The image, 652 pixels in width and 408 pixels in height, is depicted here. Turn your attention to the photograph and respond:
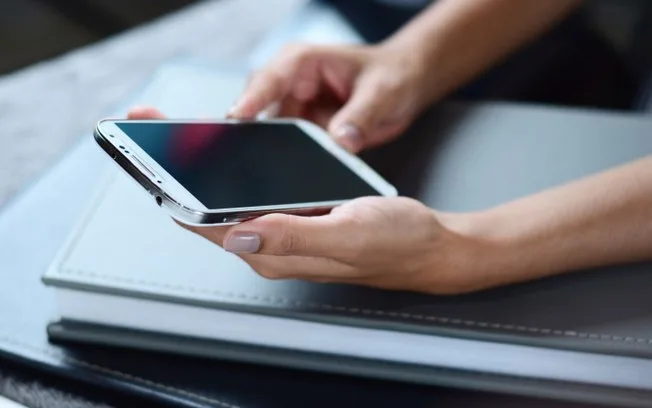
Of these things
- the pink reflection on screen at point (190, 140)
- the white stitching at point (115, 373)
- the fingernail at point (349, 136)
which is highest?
the pink reflection on screen at point (190, 140)

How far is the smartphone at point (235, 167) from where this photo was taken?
0.38 meters

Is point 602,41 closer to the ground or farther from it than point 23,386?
farther from it

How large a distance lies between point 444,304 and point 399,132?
20cm

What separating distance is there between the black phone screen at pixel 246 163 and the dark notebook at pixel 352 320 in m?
0.05

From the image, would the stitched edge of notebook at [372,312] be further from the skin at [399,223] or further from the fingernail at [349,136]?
the fingernail at [349,136]

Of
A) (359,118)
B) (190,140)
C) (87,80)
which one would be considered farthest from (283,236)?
(87,80)

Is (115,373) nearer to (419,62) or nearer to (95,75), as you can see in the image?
(419,62)

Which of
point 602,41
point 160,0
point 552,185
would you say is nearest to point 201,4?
point 160,0

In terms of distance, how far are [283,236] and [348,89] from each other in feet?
0.88

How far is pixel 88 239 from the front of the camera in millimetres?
461

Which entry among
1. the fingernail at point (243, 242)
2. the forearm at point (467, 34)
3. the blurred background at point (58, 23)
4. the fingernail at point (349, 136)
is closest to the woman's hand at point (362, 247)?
the fingernail at point (243, 242)

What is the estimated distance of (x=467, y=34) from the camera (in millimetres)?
666

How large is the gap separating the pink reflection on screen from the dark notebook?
56 millimetres

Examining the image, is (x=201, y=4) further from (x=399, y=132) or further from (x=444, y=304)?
(x=444, y=304)
